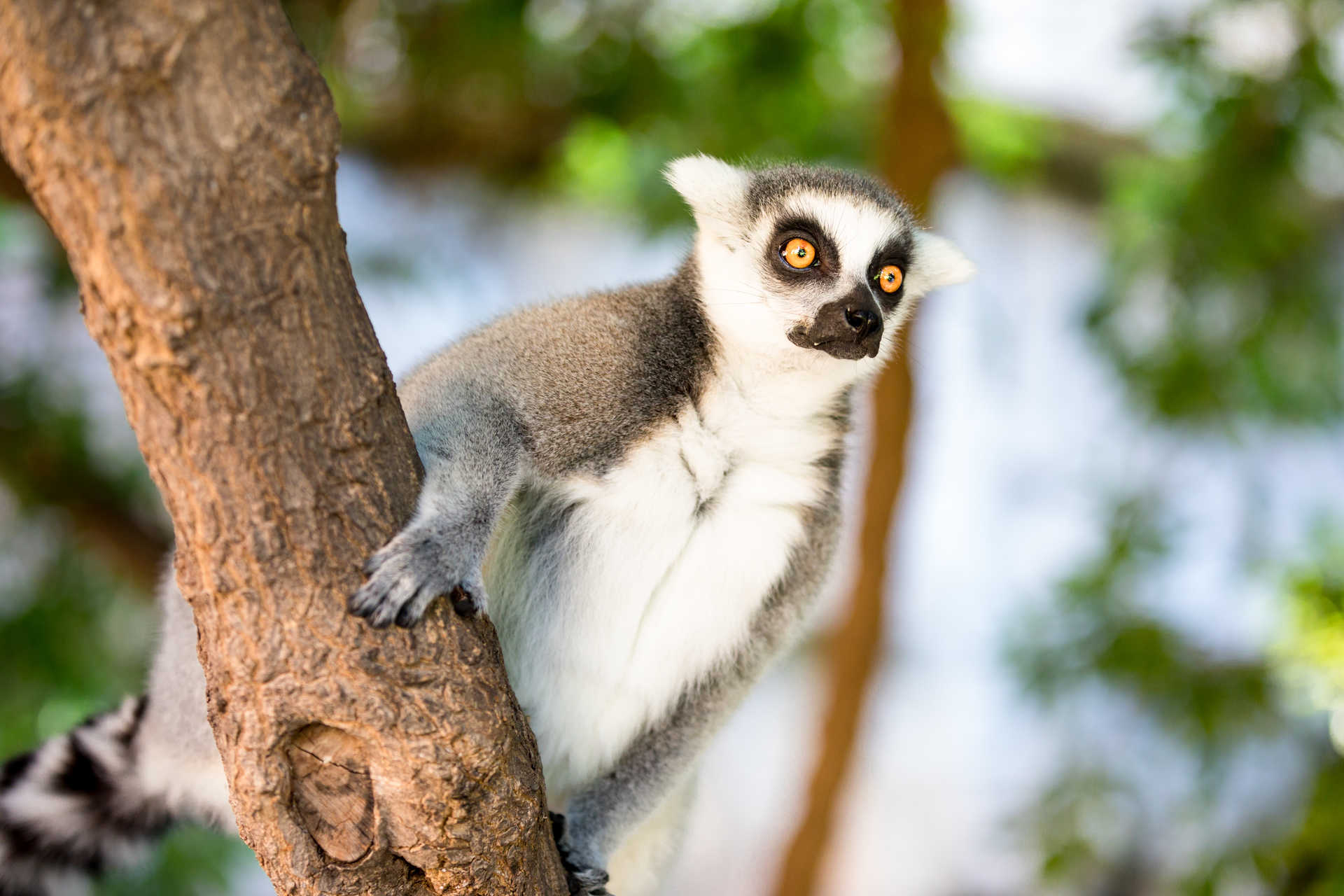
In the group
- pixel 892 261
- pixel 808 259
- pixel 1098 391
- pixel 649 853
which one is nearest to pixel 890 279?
pixel 892 261

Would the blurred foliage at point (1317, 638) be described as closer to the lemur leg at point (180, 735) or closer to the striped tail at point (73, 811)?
the lemur leg at point (180, 735)

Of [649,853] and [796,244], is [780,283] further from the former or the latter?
[649,853]

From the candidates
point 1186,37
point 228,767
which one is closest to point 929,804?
point 1186,37

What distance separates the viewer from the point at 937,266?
3178mm

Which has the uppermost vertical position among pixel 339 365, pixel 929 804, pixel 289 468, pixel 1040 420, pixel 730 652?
pixel 339 365

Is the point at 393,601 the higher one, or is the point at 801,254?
the point at 801,254

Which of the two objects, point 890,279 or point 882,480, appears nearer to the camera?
point 890,279

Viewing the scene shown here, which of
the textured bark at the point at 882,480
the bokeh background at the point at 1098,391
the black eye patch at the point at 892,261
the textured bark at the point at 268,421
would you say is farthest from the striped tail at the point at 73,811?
the textured bark at the point at 882,480

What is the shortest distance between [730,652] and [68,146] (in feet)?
6.31

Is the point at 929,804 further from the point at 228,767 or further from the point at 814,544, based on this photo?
the point at 228,767

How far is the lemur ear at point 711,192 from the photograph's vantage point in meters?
3.01

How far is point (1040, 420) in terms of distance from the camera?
8.88 meters

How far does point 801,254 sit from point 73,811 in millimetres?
2439

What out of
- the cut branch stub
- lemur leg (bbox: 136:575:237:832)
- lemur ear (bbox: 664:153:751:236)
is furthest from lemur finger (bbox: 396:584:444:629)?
lemur ear (bbox: 664:153:751:236)
